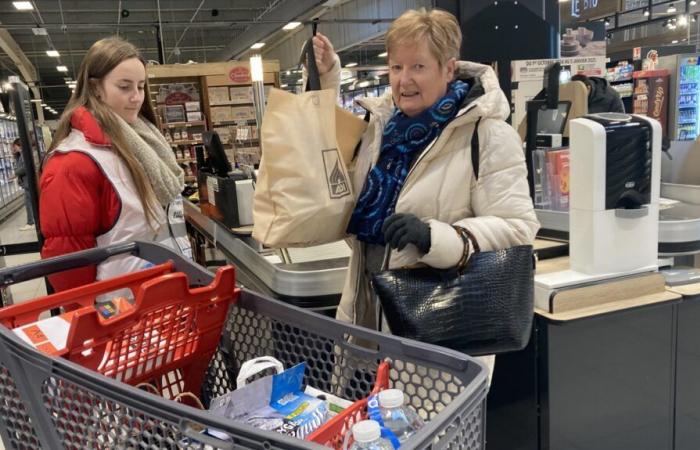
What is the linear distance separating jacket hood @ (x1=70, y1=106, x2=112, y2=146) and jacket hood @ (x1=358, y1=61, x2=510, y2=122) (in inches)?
31.8

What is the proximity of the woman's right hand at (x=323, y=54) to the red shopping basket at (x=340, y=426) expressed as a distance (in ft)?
3.26

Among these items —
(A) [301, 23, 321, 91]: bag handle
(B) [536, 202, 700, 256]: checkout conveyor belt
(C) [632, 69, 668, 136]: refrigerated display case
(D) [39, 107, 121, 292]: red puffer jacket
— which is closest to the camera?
(A) [301, 23, 321, 91]: bag handle

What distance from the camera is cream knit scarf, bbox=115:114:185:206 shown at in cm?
193

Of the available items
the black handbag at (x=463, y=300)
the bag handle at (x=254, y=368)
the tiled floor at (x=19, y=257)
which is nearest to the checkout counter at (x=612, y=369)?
the black handbag at (x=463, y=300)

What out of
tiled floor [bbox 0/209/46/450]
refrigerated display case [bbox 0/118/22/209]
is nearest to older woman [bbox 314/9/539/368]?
tiled floor [bbox 0/209/46/450]

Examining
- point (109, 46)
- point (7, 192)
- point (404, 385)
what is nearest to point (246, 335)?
point (404, 385)

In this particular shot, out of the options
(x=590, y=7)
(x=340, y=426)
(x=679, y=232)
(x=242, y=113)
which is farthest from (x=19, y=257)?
(x=340, y=426)

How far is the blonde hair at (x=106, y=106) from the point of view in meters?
1.86

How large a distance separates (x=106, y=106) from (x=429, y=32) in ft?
3.57

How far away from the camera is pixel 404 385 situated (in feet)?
3.45

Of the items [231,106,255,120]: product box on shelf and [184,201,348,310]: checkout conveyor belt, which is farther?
[231,106,255,120]: product box on shelf

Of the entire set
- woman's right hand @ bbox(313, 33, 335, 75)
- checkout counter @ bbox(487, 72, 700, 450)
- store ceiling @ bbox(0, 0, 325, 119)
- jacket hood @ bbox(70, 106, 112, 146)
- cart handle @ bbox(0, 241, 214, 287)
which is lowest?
checkout counter @ bbox(487, 72, 700, 450)

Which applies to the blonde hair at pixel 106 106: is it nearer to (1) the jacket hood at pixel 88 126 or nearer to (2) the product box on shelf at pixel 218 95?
(1) the jacket hood at pixel 88 126

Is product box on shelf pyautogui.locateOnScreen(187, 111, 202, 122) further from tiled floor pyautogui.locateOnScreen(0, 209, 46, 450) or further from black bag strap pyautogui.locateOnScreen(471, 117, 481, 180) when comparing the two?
black bag strap pyautogui.locateOnScreen(471, 117, 481, 180)
